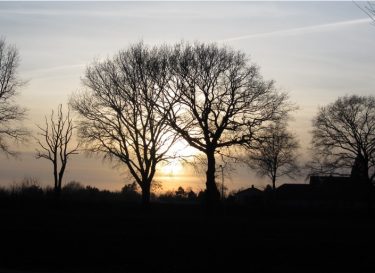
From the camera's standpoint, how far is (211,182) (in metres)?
52.4

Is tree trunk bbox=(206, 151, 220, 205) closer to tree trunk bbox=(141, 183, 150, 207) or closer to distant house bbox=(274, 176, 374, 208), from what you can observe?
tree trunk bbox=(141, 183, 150, 207)

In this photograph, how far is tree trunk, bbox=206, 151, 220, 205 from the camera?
2032 inches

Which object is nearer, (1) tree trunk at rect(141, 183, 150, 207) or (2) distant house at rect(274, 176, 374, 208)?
(1) tree trunk at rect(141, 183, 150, 207)

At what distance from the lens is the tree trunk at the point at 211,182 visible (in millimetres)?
51625

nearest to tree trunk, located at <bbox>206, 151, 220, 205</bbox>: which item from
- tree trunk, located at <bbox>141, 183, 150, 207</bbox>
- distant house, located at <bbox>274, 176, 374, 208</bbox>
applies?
tree trunk, located at <bbox>141, 183, 150, 207</bbox>

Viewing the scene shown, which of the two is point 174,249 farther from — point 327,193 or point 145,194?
Result: point 327,193

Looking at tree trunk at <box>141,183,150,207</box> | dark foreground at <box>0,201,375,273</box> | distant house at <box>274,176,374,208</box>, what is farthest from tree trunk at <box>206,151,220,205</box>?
dark foreground at <box>0,201,375,273</box>

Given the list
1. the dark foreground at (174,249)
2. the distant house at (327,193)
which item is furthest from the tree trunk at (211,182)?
the dark foreground at (174,249)

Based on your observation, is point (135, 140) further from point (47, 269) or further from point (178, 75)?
point (47, 269)

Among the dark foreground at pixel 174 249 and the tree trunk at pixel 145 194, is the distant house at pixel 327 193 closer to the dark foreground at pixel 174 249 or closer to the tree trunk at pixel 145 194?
the tree trunk at pixel 145 194

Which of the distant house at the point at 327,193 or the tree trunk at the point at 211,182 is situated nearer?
the tree trunk at the point at 211,182

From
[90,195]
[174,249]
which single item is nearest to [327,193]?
[90,195]

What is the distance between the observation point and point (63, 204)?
47.3 meters

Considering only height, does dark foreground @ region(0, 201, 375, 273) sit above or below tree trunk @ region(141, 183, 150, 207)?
below
